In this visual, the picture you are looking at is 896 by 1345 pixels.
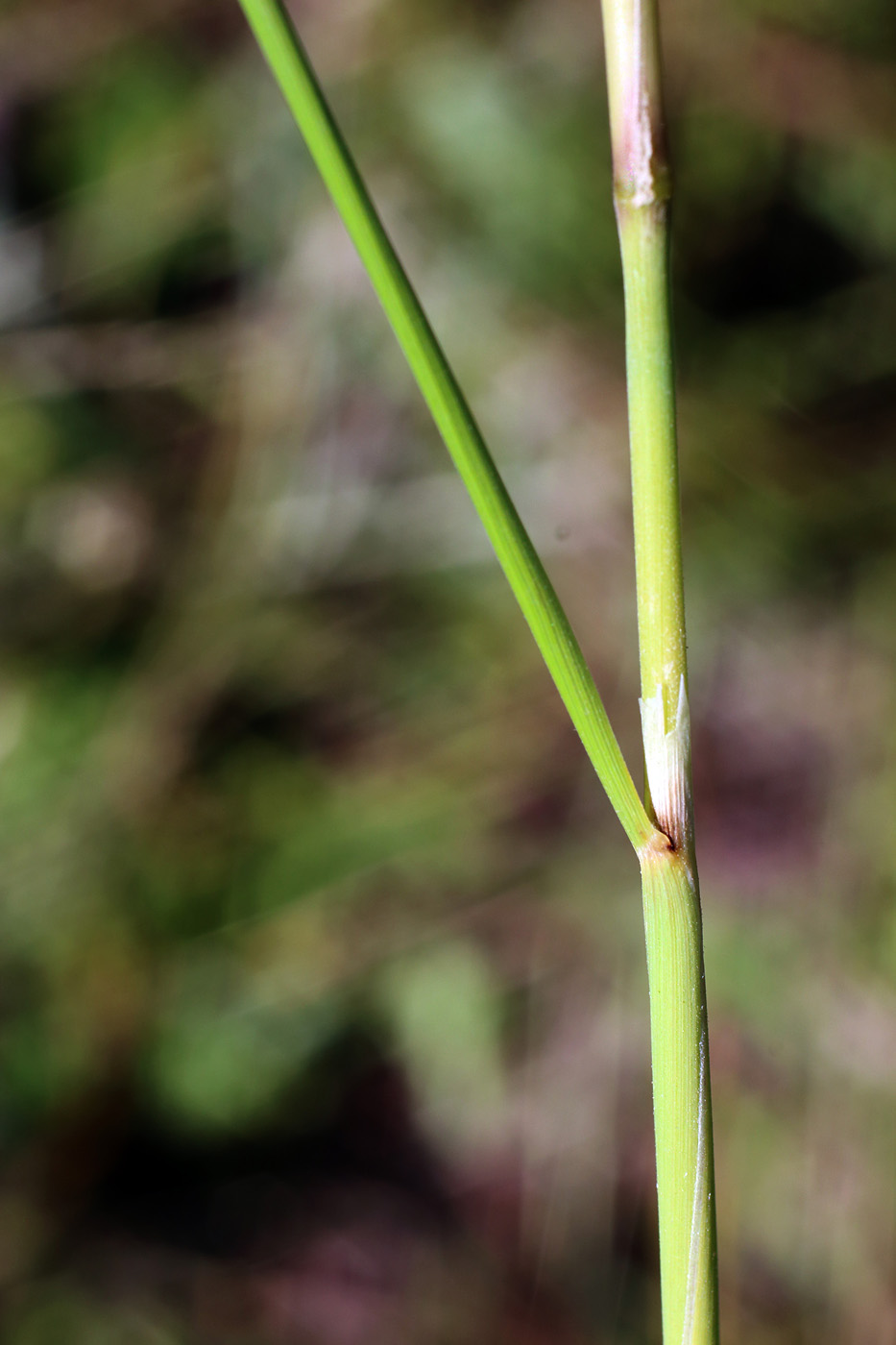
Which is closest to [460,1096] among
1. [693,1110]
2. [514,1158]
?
[514,1158]

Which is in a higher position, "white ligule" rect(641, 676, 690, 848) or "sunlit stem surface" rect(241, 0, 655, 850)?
"sunlit stem surface" rect(241, 0, 655, 850)

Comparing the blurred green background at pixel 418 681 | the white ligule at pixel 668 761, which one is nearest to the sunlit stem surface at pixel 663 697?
the white ligule at pixel 668 761

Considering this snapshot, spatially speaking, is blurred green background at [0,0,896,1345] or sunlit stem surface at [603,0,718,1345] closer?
sunlit stem surface at [603,0,718,1345]

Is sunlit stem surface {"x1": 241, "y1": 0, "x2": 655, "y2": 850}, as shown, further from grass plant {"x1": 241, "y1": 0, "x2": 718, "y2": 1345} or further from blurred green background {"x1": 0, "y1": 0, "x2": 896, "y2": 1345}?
blurred green background {"x1": 0, "y1": 0, "x2": 896, "y2": 1345}

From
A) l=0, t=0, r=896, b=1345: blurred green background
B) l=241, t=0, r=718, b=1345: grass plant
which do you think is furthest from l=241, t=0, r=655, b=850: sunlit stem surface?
l=0, t=0, r=896, b=1345: blurred green background

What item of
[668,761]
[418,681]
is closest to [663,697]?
[668,761]

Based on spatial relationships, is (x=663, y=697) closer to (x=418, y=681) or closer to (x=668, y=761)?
(x=668, y=761)

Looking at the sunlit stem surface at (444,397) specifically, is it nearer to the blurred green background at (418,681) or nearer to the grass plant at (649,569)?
the grass plant at (649,569)

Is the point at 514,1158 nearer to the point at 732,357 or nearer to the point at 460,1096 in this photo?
the point at 460,1096
